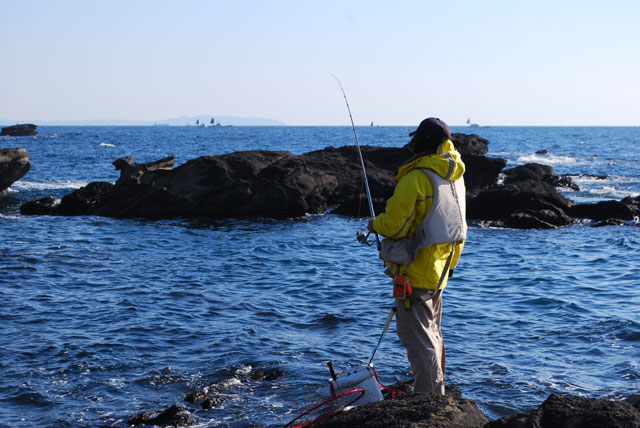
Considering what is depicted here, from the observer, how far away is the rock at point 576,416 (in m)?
3.95

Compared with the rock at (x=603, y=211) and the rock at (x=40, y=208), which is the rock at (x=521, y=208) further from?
the rock at (x=40, y=208)

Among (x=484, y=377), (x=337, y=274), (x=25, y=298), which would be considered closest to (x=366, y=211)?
(x=337, y=274)

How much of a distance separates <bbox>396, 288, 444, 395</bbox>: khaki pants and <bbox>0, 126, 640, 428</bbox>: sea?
1.59 metres

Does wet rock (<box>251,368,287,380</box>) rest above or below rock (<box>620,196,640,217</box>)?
below

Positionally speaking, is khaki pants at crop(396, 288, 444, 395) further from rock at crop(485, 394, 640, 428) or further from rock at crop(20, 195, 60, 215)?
rock at crop(20, 195, 60, 215)

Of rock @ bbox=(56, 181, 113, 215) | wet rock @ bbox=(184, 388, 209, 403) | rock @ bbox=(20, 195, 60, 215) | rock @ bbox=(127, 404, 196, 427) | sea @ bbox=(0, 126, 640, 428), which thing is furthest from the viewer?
rock @ bbox=(56, 181, 113, 215)

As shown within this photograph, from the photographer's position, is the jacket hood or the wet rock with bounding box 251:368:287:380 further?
the wet rock with bounding box 251:368:287:380

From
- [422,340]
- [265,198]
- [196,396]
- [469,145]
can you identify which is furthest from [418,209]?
[469,145]

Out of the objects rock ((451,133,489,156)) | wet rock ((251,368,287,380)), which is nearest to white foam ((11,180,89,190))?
rock ((451,133,489,156))

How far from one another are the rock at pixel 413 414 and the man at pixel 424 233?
413 mm

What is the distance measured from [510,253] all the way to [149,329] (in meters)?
9.22

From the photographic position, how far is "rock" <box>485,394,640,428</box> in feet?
13.0

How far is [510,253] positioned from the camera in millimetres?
14914

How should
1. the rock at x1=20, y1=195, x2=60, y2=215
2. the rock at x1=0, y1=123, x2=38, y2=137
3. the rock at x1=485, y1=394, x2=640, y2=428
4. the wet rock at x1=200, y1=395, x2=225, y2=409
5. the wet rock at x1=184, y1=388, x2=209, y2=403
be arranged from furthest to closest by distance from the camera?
the rock at x1=0, y1=123, x2=38, y2=137 < the rock at x1=20, y1=195, x2=60, y2=215 < the wet rock at x1=184, y1=388, x2=209, y2=403 < the wet rock at x1=200, y1=395, x2=225, y2=409 < the rock at x1=485, y1=394, x2=640, y2=428
